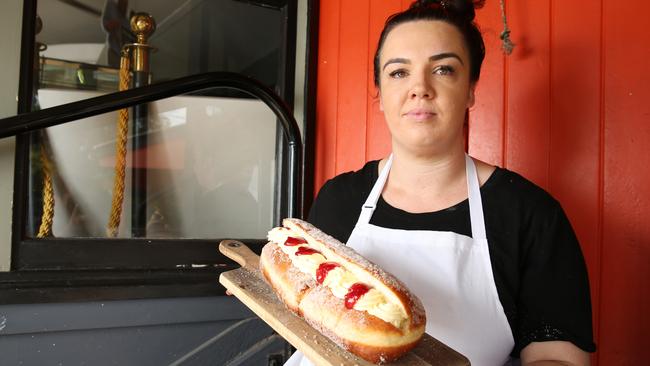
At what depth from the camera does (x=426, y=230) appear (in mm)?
1272

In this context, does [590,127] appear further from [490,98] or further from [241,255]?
[241,255]

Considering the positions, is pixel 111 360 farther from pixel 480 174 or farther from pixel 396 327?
pixel 480 174

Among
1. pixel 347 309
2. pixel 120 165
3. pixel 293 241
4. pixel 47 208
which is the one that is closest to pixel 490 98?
pixel 293 241

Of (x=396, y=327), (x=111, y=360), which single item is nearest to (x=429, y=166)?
(x=396, y=327)

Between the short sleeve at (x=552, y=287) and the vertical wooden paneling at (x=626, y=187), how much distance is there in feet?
0.91

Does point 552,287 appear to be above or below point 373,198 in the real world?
below

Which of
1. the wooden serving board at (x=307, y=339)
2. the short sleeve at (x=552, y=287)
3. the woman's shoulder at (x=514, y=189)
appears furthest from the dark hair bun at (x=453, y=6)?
the wooden serving board at (x=307, y=339)

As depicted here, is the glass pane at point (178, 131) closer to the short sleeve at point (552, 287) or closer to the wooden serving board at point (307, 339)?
the wooden serving board at point (307, 339)

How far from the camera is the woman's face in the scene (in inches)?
48.5

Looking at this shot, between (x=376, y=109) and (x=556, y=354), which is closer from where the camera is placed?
(x=556, y=354)

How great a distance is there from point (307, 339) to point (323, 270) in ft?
0.72

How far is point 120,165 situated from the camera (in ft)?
7.93

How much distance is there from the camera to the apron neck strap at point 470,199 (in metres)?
1.23

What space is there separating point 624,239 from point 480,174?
464 mm
